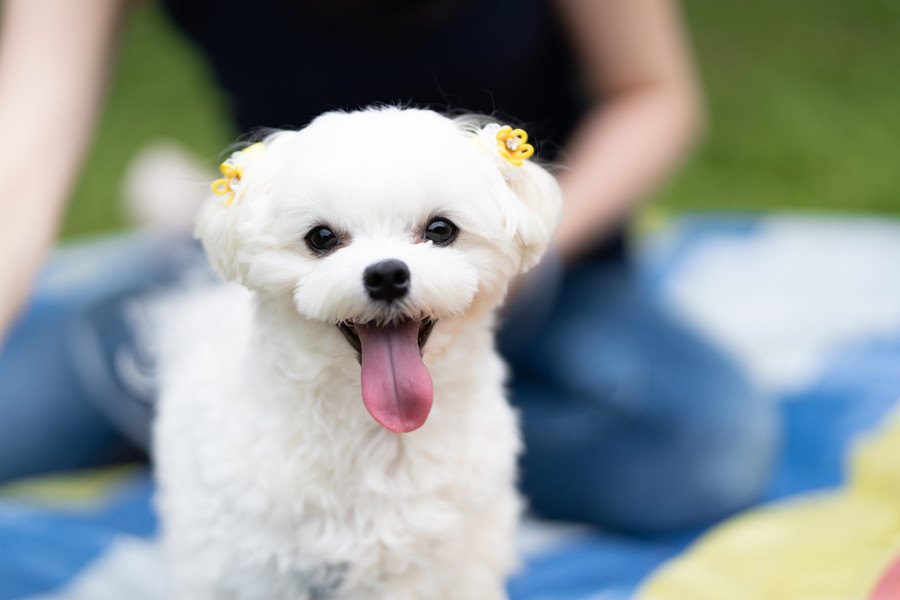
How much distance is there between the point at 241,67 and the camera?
1.77 meters

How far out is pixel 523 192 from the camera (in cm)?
94

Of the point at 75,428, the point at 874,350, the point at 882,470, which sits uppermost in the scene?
the point at 874,350

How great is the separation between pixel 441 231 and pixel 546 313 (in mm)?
929

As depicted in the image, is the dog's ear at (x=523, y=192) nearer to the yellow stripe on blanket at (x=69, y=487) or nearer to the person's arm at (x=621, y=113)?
the person's arm at (x=621, y=113)

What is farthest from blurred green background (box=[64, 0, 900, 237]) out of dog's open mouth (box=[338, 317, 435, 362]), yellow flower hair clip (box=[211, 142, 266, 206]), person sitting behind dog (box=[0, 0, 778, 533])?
dog's open mouth (box=[338, 317, 435, 362])

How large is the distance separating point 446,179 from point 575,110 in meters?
1.19

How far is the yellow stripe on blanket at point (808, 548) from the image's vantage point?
136cm

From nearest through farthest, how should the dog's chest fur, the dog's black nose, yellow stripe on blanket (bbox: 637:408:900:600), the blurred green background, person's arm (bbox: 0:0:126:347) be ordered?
1. the dog's black nose
2. the dog's chest fur
3. person's arm (bbox: 0:0:126:347)
4. yellow stripe on blanket (bbox: 637:408:900:600)
5. the blurred green background

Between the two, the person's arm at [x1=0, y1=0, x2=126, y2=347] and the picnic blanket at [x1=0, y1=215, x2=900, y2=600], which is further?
the picnic blanket at [x1=0, y1=215, x2=900, y2=600]

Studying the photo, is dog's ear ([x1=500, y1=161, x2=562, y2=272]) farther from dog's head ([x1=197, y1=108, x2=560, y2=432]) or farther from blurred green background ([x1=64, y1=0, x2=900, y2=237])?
blurred green background ([x1=64, y1=0, x2=900, y2=237])

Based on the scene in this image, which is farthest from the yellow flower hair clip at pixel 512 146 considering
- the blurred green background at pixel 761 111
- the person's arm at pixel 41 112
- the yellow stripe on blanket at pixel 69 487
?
the blurred green background at pixel 761 111

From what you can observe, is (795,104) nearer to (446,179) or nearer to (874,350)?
(874,350)

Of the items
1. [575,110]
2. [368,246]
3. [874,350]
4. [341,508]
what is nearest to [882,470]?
[874,350]

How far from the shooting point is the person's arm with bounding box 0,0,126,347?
121 cm
